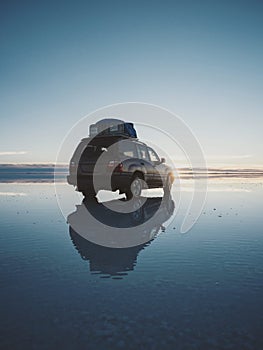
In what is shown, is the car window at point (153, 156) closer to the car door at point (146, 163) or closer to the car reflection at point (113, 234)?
the car door at point (146, 163)

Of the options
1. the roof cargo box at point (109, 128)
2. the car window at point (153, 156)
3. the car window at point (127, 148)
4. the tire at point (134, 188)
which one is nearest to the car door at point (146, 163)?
the car window at point (153, 156)

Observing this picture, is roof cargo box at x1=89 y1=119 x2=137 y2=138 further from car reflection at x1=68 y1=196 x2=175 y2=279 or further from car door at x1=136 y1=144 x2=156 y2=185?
car reflection at x1=68 y1=196 x2=175 y2=279

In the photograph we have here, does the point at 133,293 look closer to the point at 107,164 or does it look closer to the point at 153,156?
the point at 107,164

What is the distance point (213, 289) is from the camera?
370cm

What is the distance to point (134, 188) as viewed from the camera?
40.0 ft

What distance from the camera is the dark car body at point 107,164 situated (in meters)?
11.1

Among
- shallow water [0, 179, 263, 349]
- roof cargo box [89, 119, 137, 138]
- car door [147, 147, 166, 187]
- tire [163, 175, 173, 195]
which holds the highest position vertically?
roof cargo box [89, 119, 137, 138]

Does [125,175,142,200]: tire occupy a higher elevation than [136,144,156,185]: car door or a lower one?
lower

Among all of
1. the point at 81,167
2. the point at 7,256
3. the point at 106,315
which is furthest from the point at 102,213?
the point at 106,315

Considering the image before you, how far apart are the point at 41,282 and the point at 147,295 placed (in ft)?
4.52

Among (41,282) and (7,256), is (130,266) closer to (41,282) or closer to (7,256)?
(41,282)

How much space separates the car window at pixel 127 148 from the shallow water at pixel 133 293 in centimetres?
532

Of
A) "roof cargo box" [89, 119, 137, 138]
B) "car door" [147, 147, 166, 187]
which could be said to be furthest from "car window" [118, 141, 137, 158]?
"car door" [147, 147, 166, 187]

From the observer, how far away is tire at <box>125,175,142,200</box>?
11883 millimetres
